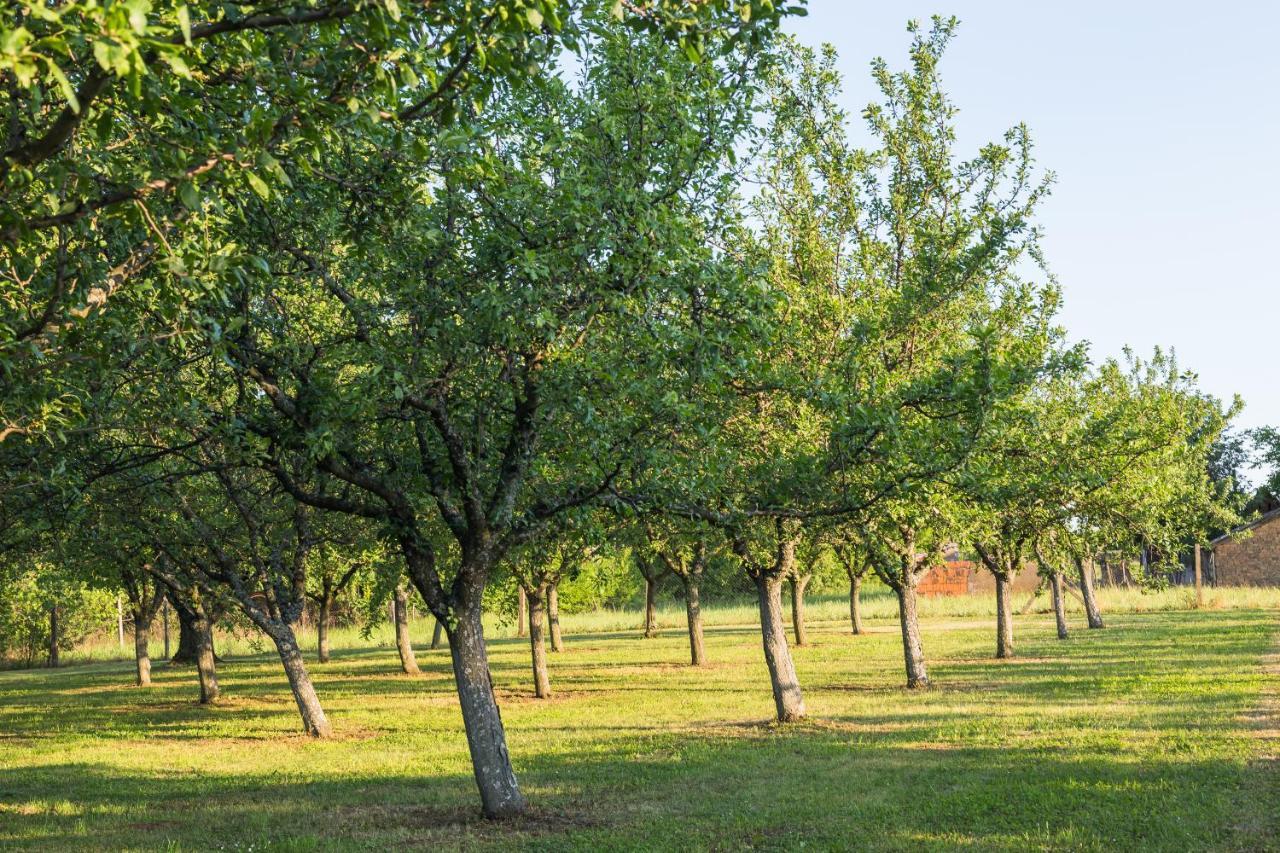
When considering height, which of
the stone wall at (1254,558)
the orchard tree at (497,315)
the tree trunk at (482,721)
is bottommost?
the stone wall at (1254,558)

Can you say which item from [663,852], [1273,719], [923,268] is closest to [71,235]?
[663,852]

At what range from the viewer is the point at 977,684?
86.3ft

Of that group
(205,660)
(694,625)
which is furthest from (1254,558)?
(205,660)

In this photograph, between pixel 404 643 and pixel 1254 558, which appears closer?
pixel 404 643

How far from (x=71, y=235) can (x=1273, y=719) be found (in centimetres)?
1818

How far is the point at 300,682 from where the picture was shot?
74.2 feet

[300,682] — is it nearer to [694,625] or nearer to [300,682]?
[300,682]

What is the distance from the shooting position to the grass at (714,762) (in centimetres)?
1212

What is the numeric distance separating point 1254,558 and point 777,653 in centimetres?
6217

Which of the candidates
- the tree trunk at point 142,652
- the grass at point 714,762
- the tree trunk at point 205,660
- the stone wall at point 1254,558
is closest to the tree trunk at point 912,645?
the grass at point 714,762

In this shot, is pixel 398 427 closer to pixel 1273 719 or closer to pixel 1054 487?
pixel 1054 487

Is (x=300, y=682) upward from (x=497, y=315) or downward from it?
downward

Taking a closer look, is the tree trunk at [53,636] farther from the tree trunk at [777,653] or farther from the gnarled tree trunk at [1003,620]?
the tree trunk at [777,653]

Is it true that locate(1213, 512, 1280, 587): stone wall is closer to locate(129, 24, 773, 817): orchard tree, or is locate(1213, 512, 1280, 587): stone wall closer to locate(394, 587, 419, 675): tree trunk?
locate(394, 587, 419, 675): tree trunk
